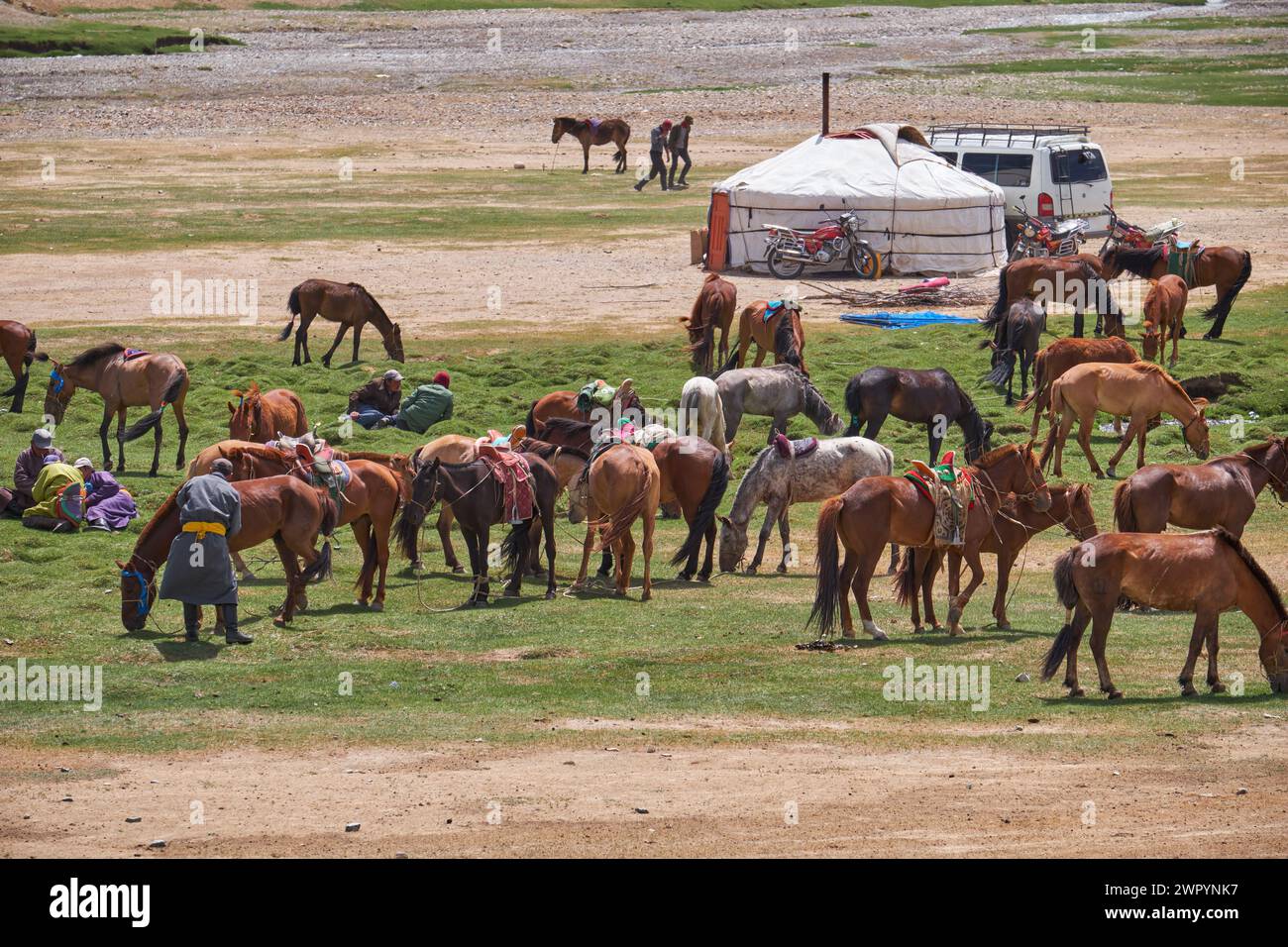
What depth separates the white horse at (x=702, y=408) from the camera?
831 inches

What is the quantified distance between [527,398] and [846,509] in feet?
37.3

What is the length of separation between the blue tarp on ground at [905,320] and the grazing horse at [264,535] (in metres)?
16.3

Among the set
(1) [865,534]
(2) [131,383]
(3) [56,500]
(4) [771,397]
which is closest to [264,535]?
(3) [56,500]

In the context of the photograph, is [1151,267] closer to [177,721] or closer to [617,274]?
[617,274]

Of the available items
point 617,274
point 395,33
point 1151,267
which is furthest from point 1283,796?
point 395,33

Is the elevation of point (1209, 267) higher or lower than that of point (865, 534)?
higher

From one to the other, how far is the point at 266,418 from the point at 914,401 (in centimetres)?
809

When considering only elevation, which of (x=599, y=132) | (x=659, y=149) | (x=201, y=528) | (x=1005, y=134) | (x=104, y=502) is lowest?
(x=104, y=502)

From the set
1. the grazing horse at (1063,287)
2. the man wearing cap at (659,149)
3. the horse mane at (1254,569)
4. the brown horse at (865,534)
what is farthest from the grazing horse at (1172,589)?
the man wearing cap at (659,149)

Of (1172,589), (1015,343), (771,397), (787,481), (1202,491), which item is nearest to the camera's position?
(1172,589)

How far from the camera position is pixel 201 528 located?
583 inches

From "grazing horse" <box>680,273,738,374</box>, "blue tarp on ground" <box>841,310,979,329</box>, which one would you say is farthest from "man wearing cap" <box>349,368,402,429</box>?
"blue tarp on ground" <box>841,310,979,329</box>

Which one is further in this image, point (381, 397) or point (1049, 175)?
point (1049, 175)

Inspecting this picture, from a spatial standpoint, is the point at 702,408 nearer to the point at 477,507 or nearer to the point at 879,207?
the point at 477,507
